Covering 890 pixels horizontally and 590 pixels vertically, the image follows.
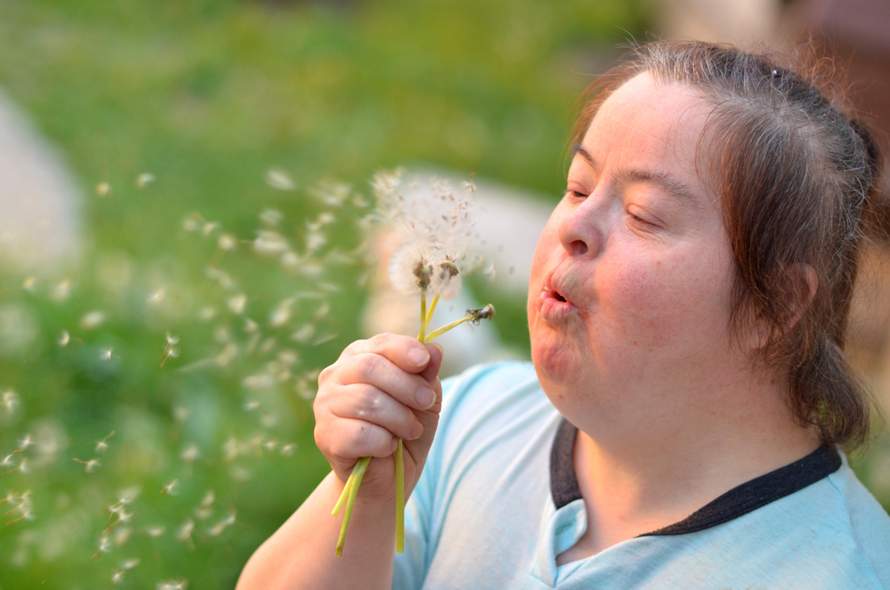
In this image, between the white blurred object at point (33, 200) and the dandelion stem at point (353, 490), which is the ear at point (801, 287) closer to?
the dandelion stem at point (353, 490)

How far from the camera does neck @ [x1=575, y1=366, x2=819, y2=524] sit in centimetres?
142

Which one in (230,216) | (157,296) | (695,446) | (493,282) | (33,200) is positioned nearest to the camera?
(695,446)

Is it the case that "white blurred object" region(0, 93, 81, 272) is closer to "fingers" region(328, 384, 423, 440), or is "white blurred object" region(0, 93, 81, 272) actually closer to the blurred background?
the blurred background

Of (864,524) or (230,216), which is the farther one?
(230,216)

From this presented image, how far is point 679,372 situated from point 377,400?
1.20 ft

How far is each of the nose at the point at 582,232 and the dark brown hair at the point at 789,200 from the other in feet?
0.48

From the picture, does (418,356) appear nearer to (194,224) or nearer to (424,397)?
(424,397)

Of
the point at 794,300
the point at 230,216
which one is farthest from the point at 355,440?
the point at 230,216

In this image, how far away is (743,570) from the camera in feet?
4.52

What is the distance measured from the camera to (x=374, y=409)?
1.35m

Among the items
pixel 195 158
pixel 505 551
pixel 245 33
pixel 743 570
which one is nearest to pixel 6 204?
pixel 195 158

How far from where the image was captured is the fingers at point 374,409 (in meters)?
1.35

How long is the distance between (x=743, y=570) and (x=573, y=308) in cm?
37

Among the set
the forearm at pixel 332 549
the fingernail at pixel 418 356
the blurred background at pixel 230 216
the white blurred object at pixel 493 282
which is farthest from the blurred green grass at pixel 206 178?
the fingernail at pixel 418 356
